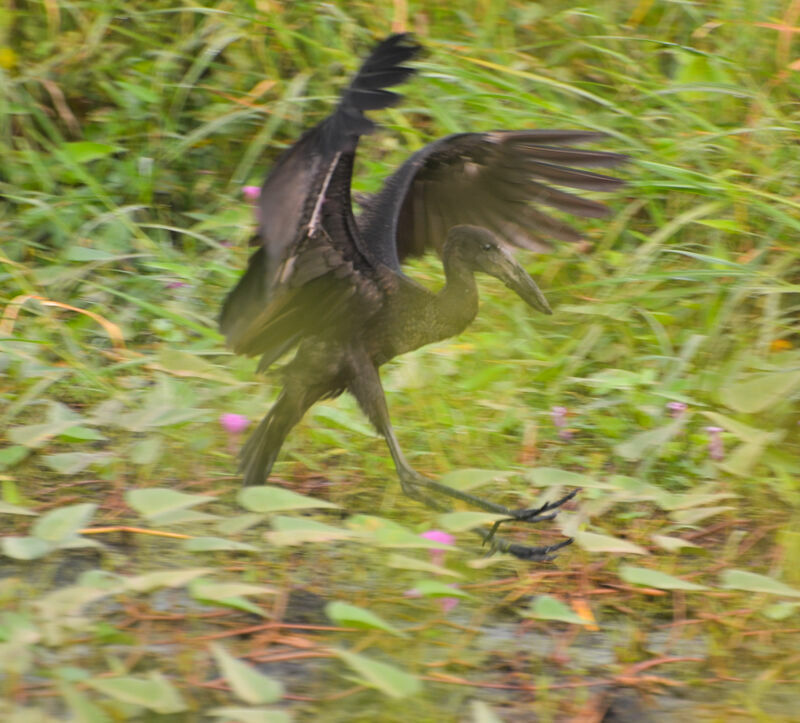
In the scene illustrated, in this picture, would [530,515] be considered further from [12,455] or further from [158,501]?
[12,455]

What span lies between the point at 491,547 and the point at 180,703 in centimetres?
94

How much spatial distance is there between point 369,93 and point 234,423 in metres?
1.14

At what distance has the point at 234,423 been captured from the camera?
2957mm

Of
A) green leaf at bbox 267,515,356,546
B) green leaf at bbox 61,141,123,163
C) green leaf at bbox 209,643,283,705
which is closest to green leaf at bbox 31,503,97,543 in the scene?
green leaf at bbox 267,515,356,546

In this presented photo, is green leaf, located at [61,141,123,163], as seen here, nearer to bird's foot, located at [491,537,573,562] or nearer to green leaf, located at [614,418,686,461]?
green leaf, located at [614,418,686,461]

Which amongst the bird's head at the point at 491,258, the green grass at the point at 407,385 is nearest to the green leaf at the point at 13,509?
the green grass at the point at 407,385

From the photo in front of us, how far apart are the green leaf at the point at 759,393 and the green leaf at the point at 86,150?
8.12ft

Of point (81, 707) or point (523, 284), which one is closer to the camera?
point (81, 707)

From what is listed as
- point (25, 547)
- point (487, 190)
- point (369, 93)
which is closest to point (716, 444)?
point (487, 190)

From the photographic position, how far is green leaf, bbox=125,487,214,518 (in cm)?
207

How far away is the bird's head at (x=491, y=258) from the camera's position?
2707 mm

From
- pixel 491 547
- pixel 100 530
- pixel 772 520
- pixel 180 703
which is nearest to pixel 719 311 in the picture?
pixel 772 520

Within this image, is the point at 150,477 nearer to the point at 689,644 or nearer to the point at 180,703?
the point at 180,703

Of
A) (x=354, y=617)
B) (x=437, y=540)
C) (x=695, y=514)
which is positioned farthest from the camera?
(x=695, y=514)
